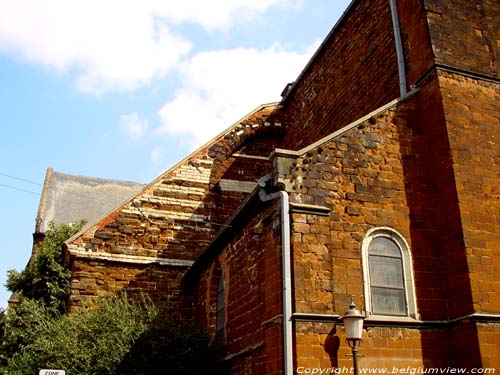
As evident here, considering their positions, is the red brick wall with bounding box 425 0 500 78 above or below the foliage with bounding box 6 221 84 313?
above

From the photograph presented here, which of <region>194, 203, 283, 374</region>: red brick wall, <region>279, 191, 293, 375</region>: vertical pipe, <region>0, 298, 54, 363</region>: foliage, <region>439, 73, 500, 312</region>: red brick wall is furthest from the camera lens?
<region>0, 298, 54, 363</region>: foliage

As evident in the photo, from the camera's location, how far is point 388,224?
9992 mm

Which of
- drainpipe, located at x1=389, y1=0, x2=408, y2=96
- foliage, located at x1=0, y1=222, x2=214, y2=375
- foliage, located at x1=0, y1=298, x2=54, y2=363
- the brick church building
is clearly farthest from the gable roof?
drainpipe, located at x1=389, y1=0, x2=408, y2=96

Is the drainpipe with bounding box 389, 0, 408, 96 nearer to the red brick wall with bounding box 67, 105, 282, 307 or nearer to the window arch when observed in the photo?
the window arch

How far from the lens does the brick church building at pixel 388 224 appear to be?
899cm

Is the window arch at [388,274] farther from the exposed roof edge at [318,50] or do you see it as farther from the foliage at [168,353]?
the exposed roof edge at [318,50]

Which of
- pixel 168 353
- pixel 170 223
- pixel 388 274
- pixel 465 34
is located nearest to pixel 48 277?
pixel 170 223

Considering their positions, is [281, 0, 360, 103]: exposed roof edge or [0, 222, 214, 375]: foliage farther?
[281, 0, 360, 103]: exposed roof edge

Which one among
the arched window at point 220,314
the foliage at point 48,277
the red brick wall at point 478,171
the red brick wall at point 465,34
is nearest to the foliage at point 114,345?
the arched window at point 220,314

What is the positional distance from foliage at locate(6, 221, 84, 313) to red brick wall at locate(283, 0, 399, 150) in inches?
312

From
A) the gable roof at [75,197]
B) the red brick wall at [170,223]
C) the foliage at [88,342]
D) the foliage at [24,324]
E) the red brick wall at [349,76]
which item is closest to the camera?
the foliage at [88,342]

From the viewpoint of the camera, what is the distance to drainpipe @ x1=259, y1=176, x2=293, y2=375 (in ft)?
27.9

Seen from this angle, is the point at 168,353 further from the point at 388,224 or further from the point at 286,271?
the point at 388,224

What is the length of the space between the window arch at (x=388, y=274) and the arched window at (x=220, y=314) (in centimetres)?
451
